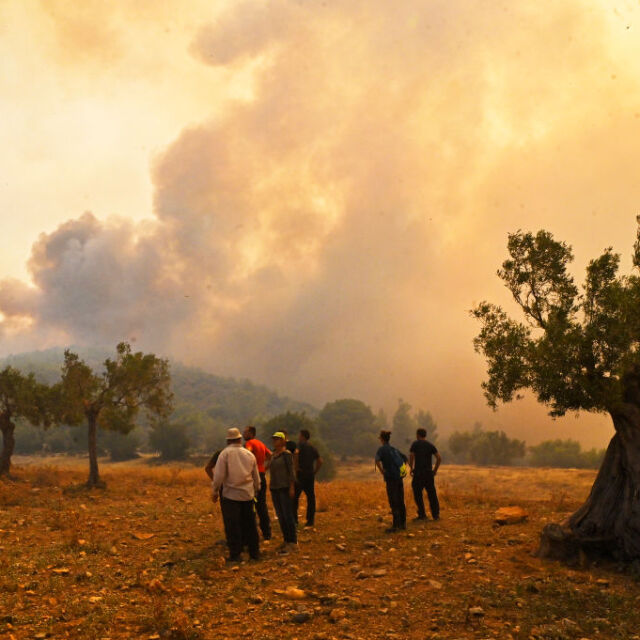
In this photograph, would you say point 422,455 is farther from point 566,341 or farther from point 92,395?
point 92,395

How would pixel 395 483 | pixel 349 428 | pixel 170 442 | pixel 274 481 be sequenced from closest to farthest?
pixel 274 481 → pixel 395 483 → pixel 170 442 → pixel 349 428

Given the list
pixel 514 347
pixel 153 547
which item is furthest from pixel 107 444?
pixel 514 347

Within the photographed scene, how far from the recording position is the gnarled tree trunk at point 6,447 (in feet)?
87.5

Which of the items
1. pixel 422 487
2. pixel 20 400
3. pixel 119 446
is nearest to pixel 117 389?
pixel 20 400

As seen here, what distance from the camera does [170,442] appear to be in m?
76.4

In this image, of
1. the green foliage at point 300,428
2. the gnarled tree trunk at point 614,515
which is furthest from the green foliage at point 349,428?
the gnarled tree trunk at point 614,515

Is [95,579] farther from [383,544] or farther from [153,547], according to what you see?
[383,544]

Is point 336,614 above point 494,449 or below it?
above

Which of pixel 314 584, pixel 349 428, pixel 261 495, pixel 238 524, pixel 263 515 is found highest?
pixel 261 495

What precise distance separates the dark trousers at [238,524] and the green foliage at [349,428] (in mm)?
84614

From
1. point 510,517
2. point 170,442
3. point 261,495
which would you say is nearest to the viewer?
point 261,495

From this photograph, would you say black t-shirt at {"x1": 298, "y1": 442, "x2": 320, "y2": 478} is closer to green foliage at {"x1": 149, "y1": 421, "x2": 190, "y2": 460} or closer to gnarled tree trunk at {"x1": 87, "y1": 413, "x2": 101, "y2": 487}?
gnarled tree trunk at {"x1": 87, "y1": 413, "x2": 101, "y2": 487}

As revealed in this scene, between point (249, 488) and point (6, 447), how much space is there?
932 inches

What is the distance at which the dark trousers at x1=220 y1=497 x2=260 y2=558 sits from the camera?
373 inches
